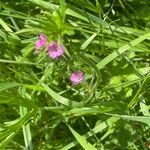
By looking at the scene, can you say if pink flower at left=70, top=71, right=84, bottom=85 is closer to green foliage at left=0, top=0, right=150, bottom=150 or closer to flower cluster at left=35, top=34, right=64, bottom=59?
green foliage at left=0, top=0, right=150, bottom=150

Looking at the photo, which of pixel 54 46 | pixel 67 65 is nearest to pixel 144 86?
pixel 67 65

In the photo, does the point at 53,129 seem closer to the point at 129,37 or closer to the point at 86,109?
the point at 86,109

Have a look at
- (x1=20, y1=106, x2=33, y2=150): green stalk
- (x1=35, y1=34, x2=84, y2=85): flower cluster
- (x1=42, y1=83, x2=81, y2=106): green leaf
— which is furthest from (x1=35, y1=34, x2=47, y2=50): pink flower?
(x1=20, y1=106, x2=33, y2=150): green stalk

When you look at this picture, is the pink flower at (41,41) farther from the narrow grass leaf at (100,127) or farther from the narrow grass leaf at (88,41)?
the narrow grass leaf at (100,127)

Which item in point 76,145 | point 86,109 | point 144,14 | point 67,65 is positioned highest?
point 144,14

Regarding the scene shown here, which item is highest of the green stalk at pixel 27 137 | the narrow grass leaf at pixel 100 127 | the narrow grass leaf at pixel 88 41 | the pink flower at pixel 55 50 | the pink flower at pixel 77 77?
the narrow grass leaf at pixel 88 41

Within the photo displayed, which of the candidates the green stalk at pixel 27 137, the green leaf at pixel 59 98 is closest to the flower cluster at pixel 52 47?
the green leaf at pixel 59 98
